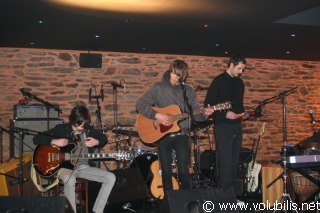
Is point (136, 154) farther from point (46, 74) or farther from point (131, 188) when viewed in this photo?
point (46, 74)

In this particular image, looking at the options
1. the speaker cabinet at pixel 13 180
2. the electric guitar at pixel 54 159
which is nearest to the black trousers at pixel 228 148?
the electric guitar at pixel 54 159

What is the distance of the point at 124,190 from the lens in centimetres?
614

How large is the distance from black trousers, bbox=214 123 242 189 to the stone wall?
3.09 meters

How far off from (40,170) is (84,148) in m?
0.62

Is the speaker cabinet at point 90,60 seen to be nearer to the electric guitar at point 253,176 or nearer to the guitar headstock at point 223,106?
the electric guitar at point 253,176

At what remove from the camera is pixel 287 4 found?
6203mm

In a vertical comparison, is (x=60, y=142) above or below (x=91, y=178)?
above

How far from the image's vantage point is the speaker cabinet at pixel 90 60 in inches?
363

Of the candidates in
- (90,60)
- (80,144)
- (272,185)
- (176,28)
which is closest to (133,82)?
(90,60)

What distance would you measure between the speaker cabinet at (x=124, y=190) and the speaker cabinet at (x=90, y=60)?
12.1ft

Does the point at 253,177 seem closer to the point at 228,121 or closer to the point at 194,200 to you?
the point at 228,121

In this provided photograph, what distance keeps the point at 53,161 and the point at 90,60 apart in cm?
403

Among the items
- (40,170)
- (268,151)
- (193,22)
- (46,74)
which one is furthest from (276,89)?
(40,170)

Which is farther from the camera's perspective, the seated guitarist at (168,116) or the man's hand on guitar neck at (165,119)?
the man's hand on guitar neck at (165,119)
